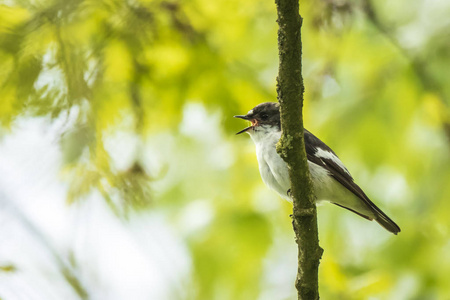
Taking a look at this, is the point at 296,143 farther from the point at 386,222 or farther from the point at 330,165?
the point at 386,222

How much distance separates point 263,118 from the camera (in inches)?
172

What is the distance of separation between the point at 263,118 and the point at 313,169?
63 centimetres

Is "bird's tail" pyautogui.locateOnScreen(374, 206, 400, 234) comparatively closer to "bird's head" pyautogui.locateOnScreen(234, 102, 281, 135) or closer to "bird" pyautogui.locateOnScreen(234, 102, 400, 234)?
"bird" pyautogui.locateOnScreen(234, 102, 400, 234)

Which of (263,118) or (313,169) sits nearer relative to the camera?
(313,169)

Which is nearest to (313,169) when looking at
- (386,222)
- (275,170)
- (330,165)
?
(330,165)

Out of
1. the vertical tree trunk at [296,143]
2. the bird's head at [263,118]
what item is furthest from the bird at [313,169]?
the vertical tree trunk at [296,143]

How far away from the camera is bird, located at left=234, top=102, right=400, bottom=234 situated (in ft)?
Result: 12.8

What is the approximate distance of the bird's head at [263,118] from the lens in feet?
13.9

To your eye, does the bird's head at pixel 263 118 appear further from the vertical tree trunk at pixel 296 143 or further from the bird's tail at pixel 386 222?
the vertical tree trunk at pixel 296 143

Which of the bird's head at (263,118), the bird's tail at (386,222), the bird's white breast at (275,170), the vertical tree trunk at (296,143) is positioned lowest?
the vertical tree trunk at (296,143)

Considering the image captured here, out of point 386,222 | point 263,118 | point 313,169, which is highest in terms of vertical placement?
point 263,118

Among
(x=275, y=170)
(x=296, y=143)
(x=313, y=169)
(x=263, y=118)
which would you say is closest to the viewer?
(x=296, y=143)

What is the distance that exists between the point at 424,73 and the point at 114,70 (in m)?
2.67

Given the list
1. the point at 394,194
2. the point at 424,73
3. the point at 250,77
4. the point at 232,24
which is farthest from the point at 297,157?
the point at 394,194
